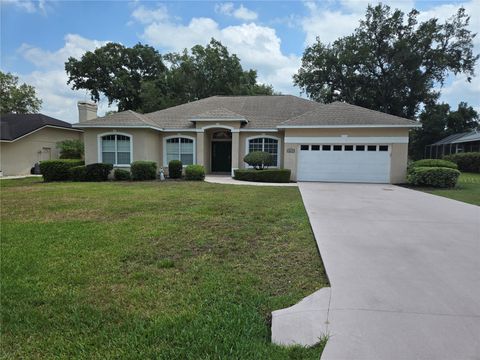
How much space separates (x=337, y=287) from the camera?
11.3 ft

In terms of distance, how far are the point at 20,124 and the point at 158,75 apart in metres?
18.7

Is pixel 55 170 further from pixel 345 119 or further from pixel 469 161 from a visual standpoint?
pixel 469 161

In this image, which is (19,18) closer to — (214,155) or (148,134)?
(148,134)

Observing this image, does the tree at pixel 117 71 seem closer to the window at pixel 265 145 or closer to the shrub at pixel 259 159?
the window at pixel 265 145

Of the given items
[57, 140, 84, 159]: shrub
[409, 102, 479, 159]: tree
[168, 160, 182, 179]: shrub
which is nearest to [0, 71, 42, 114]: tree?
[57, 140, 84, 159]: shrub

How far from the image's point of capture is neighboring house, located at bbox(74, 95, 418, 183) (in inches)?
638

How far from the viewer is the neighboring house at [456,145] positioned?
1155 inches

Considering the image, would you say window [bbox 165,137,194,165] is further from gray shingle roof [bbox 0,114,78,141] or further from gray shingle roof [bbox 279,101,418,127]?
gray shingle roof [bbox 0,114,78,141]

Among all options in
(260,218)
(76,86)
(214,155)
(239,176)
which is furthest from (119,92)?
(260,218)

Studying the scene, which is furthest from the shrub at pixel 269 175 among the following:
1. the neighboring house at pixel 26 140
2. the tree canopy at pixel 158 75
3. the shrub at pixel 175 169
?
the tree canopy at pixel 158 75

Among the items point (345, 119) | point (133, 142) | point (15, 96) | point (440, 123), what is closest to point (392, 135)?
point (345, 119)

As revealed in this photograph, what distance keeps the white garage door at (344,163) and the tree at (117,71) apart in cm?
2876

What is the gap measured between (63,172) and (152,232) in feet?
44.0

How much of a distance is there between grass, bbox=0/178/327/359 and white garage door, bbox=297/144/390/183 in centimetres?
1003
